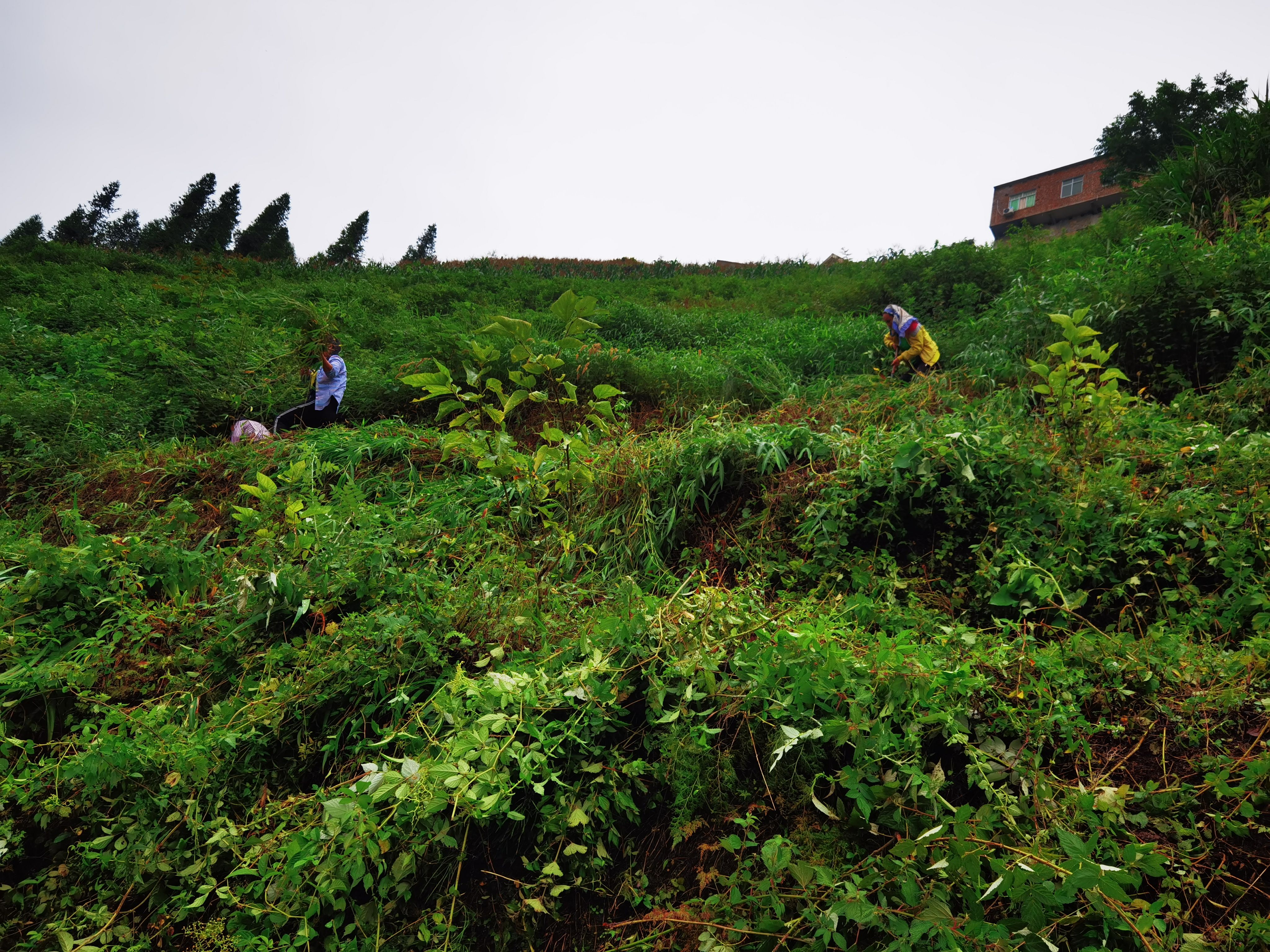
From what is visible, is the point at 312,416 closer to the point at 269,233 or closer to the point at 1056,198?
the point at 269,233

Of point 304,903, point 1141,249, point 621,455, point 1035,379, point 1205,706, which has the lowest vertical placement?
point 304,903

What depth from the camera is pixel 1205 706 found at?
6.33 feet

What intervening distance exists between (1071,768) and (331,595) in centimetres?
263

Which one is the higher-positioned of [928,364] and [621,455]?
[928,364]

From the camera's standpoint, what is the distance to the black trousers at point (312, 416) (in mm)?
6746

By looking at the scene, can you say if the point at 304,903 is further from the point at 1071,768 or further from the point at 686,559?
the point at 686,559

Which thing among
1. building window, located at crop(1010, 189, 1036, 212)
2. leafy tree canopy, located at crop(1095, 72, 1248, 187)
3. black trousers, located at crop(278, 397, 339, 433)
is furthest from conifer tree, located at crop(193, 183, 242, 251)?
building window, located at crop(1010, 189, 1036, 212)

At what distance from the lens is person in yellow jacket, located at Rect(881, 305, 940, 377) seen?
7.12 metres

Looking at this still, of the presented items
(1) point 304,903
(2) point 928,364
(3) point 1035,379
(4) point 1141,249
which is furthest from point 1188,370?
(1) point 304,903

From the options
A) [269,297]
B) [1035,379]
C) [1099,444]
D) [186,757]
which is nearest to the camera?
[186,757]

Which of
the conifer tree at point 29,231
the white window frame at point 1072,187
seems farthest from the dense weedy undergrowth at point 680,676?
the white window frame at point 1072,187

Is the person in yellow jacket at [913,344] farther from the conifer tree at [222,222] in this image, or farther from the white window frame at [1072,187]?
the white window frame at [1072,187]

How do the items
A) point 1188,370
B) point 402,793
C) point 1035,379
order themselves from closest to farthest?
point 402,793 → point 1188,370 → point 1035,379

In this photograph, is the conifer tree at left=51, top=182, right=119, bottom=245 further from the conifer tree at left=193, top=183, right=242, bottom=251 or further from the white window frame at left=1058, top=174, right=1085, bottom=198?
the white window frame at left=1058, top=174, right=1085, bottom=198
